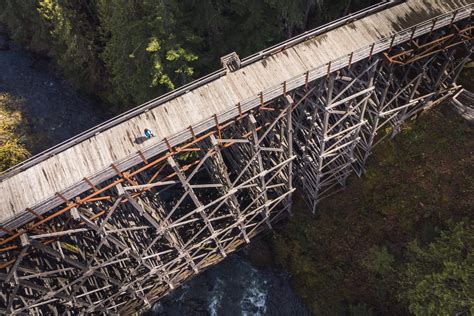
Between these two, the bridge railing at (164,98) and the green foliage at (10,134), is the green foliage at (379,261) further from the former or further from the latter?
the green foliage at (10,134)

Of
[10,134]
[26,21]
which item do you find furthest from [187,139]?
[26,21]

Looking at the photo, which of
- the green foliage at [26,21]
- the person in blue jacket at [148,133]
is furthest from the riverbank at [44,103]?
the person in blue jacket at [148,133]

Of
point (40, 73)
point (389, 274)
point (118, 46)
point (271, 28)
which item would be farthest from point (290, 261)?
point (40, 73)

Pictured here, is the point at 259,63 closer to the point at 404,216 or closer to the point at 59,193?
the point at 59,193

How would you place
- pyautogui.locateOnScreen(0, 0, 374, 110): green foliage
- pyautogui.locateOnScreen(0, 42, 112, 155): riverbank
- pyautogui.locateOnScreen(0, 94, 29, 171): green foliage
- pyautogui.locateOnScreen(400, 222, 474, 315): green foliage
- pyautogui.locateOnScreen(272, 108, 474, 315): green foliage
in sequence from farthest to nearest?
pyautogui.locateOnScreen(0, 42, 112, 155): riverbank
pyautogui.locateOnScreen(0, 94, 29, 171): green foliage
pyautogui.locateOnScreen(0, 0, 374, 110): green foliage
pyautogui.locateOnScreen(272, 108, 474, 315): green foliage
pyautogui.locateOnScreen(400, 222, 474, 315): green foliage

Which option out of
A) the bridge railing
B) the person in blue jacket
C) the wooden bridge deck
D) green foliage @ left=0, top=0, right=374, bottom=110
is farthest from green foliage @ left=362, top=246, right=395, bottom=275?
the person in blue jacket

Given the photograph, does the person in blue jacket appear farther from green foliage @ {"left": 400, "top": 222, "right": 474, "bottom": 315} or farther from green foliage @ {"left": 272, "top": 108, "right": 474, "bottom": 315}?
green foliage @ {"left": 400, "top": 222, "right": 474, "bottom": 315}
